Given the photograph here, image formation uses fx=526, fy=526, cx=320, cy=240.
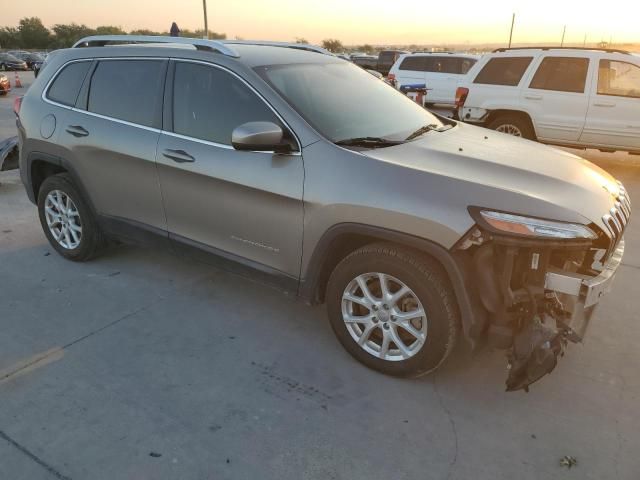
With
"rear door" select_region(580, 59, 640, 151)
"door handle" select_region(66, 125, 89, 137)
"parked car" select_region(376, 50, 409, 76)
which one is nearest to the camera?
"door handle" select_region(66, 125, 89, 137)

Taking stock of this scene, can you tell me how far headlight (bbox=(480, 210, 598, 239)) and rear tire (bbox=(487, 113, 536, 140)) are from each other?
6.81m

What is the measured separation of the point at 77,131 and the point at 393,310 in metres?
2.86

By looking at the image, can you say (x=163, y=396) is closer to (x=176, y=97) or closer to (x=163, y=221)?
(x=163, y=221)

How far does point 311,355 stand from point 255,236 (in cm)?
83

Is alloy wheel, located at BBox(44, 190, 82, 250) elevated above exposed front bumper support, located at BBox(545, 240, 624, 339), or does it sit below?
below

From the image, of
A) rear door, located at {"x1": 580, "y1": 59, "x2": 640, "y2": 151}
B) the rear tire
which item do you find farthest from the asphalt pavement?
the rear tire

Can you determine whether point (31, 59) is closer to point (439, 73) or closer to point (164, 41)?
point (439, 73)

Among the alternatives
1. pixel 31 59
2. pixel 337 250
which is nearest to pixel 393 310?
pixel 337 250

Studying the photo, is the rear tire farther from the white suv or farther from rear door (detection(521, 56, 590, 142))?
rear door (detection(521, 56, 590, 142))

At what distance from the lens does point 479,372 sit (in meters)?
3.15

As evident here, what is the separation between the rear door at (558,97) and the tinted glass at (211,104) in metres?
6.64

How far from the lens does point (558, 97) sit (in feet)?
27.5

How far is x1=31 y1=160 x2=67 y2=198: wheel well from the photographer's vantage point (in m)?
4.56

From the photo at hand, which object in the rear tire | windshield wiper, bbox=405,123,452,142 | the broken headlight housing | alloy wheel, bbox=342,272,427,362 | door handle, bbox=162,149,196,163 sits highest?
windshield wiper, bbox=405,123,452,142
